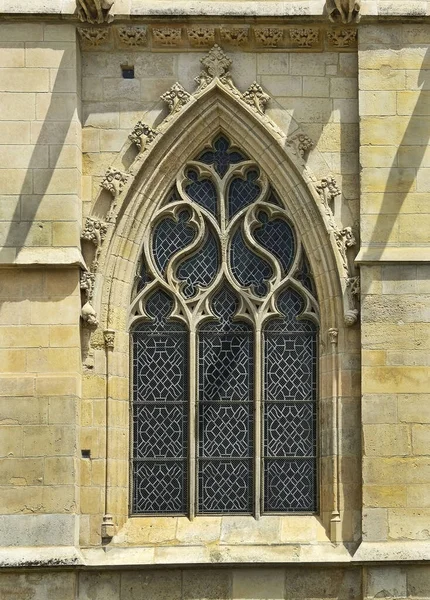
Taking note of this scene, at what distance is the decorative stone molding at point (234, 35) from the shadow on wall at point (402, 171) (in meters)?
1.70

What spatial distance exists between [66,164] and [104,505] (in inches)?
128

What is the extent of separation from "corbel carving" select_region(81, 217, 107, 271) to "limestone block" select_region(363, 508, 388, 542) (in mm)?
3484

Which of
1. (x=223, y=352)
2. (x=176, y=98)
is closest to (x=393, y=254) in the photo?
(x=223, y=352)

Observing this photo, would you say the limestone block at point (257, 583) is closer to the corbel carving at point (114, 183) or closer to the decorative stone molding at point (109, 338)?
the decorative stone molding at point (109, 338)

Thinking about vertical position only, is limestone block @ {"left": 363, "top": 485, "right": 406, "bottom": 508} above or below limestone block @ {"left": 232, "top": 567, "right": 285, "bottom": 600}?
above

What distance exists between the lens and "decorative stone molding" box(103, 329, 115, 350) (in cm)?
1449

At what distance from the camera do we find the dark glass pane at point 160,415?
1459 centimetres

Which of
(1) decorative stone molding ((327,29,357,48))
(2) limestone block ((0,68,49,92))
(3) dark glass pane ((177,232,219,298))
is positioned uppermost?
(1) decorative stone molding ((327,29,357,48))

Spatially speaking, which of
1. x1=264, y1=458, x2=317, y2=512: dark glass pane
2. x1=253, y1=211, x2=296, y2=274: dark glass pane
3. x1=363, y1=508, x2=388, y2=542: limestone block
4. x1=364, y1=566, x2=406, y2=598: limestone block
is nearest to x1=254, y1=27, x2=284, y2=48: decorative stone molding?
x1=253, y1=211, x2=296, y2=274: dark glass pane

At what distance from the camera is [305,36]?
14.8 meters

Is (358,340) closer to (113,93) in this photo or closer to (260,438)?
(260,438)

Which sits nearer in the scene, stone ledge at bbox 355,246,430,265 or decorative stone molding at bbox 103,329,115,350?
stone ledge at bbox 355,246,430,265

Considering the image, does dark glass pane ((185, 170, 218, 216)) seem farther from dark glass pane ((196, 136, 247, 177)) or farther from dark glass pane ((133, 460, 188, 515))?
dark glass pane ((133, 460, 188, 515))

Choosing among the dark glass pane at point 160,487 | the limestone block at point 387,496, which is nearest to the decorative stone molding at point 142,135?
the dark glass pane at point 160,487
